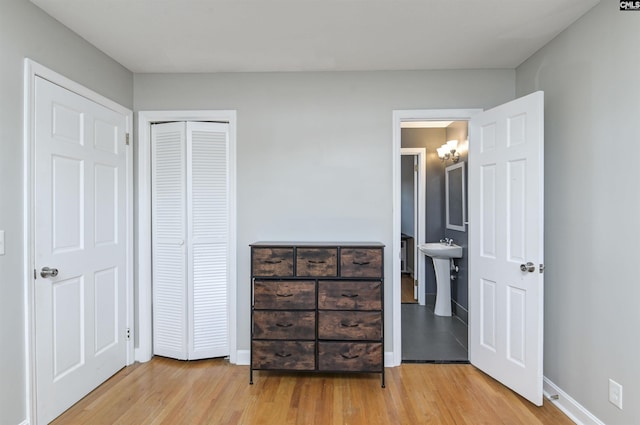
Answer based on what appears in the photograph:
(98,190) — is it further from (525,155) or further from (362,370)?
(525,155)

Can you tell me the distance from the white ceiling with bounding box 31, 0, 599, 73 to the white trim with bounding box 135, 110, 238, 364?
39cm

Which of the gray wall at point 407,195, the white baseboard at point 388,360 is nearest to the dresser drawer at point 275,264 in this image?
the white baseboard at point 388,360

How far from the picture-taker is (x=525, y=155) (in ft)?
7.57

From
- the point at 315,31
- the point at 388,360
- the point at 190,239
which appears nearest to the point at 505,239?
the point at 388,360

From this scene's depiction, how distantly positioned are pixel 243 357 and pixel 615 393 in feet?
8.32

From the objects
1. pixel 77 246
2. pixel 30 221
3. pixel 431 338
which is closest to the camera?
pixel 30 221

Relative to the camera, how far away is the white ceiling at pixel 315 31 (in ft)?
6.54

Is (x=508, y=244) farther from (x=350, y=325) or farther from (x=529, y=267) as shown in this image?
(x=350, y=325)

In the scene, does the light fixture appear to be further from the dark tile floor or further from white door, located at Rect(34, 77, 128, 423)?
white door, located at Rect(34, 77, 128, 423)

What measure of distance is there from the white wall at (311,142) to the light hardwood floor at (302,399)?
533 mm

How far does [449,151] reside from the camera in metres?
4.23

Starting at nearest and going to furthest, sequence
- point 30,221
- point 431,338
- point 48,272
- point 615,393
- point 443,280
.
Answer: point 615,393
point 30,221
point 48,272
point 431,338
point 443,280

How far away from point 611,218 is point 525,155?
64cm

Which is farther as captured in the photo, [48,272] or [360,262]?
[360,262]
